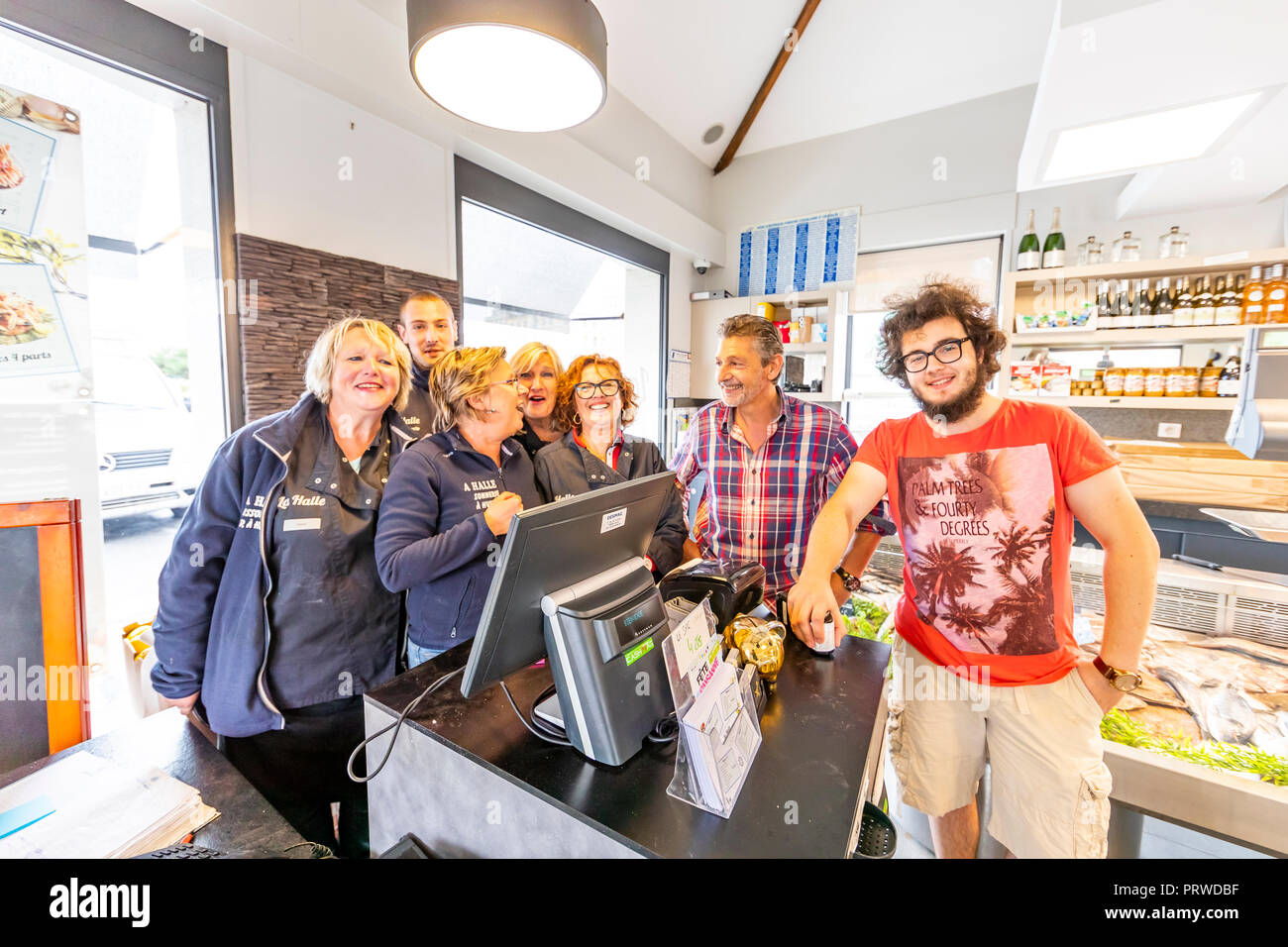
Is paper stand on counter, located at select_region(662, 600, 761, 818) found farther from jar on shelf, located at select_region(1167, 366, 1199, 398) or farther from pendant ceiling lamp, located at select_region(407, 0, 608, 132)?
jar on shelf, located at select_region(1167, 366, 1199, 398)

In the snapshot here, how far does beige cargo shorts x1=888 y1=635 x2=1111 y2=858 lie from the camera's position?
4.11 ft

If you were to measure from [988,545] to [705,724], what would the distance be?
3.26ft

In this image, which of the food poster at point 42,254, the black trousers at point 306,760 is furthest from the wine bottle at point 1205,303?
the food poster at point 42,254

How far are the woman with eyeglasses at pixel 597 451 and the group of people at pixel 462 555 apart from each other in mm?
151

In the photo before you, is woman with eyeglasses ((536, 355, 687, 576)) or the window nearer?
woman with eyeglasses ((536, 355, 687, 576))

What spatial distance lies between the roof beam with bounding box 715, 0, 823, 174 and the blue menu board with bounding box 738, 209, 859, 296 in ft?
2.15

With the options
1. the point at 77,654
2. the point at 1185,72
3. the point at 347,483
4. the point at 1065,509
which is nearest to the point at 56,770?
the point at 77,654

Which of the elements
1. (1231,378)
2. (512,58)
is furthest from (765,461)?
(1231,378)

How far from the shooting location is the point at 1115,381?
118 inches

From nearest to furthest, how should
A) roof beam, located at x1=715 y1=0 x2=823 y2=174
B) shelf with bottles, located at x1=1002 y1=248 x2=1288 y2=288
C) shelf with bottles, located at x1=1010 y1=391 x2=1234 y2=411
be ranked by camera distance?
shelf with bottles, located at x1=1002 y1=248 x2=1288 y2=288, shelf with bottles, located at x1=1010 y1=391 x2=1234 y2=411, roof beam, located at x1=715 y1=0 x2=823 y2=174

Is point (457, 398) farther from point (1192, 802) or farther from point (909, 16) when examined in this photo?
point (909, 16)

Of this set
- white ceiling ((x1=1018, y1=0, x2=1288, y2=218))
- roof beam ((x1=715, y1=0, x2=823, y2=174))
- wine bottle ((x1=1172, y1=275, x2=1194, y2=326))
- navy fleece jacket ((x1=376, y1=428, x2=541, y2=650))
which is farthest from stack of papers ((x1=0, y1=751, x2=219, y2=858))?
roof beam ((x1=715, y1=0, x2=823, y2=174))

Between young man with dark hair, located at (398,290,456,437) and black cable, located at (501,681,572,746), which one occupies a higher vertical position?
young man with dark hair, located at (398,290,456,437)
